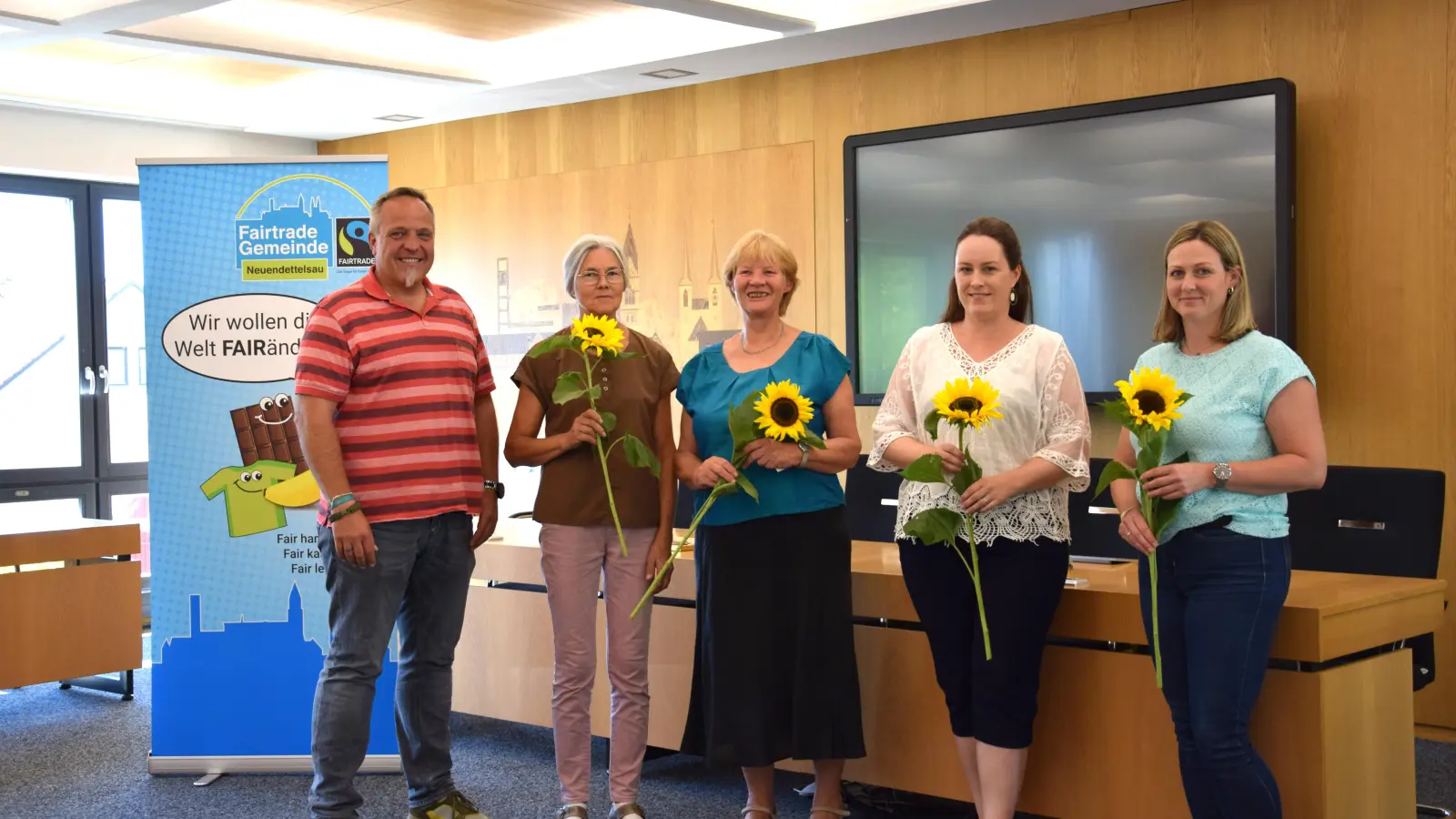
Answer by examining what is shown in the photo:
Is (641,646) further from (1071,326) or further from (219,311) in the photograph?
(1071,326)

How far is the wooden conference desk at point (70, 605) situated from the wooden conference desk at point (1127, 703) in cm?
267

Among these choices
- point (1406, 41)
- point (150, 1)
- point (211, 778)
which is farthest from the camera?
point (150, 1)

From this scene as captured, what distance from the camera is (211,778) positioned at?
4.25 m

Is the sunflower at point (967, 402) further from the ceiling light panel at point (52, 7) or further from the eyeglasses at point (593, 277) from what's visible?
the ceiling light panel at point (52, 7)

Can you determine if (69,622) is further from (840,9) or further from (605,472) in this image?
(840,9)

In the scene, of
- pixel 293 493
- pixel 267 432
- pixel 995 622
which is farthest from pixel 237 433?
pixel 995 622

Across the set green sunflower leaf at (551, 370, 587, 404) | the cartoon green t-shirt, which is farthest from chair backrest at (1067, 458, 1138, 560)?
the cartoon green t-shirt

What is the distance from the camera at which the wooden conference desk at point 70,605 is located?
514 cm

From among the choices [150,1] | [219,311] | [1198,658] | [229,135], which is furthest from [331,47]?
[1198,658]

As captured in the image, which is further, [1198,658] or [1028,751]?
[1028,751]

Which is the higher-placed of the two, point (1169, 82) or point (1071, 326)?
point (1169, 82)

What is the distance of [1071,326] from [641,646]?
2823 millimetres

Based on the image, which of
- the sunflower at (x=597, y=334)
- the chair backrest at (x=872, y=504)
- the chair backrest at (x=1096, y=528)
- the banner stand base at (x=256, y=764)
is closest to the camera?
the sunflower at (x=597, y=334)

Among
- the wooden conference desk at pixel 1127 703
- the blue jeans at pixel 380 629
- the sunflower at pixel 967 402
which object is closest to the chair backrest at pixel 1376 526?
the wooden conference desk at pixel 1127 703
